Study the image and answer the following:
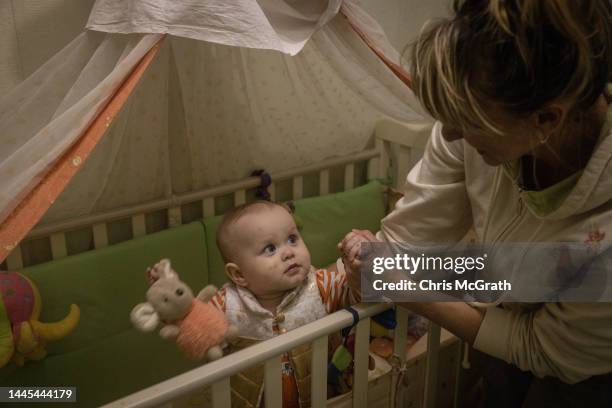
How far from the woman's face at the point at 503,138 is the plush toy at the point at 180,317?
0.54 m

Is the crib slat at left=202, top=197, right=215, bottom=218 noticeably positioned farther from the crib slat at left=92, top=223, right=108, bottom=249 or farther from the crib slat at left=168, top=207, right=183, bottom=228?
the crib slat at left=92, top=223, right=108, bottom=249

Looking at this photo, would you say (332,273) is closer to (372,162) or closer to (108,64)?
(108,64)

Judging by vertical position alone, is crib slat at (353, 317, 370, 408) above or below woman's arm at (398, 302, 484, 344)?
below

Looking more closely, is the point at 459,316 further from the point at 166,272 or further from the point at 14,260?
the point at 14,260

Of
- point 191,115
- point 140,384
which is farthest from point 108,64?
point 140,384

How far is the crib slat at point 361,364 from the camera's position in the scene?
3.77ft

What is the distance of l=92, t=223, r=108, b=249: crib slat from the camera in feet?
5.26

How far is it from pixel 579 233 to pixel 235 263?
2.46ft

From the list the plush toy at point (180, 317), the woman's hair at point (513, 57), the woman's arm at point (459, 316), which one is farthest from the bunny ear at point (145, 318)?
the woman's hair at point (513, 57)

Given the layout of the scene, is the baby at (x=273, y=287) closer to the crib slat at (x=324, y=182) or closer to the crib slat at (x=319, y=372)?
the crib slat at (x=319, y=372)

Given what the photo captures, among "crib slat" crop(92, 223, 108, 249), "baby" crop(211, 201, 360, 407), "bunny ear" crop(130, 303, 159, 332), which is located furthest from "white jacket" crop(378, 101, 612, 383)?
"crib slat" crop(92, 223, 108, 249)

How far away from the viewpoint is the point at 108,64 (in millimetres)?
1101

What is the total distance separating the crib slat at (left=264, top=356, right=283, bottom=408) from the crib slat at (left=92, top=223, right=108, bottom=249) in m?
0.82

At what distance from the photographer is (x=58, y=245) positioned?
5.10 feet
